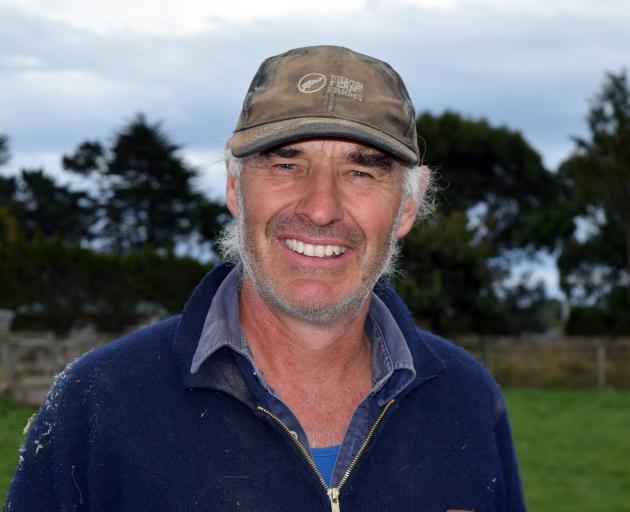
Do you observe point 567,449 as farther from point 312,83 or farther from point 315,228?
point 312,83

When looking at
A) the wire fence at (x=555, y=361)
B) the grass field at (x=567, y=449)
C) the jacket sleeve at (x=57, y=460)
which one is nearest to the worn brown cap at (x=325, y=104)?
the jacket sleeve at (x=57, y=460)

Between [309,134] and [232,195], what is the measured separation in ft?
1.80

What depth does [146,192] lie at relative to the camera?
170 ft

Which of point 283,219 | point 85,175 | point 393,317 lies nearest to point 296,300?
point 283,219

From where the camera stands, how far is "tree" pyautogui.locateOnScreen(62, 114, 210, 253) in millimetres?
51625

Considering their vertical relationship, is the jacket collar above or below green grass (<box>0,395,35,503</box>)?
above

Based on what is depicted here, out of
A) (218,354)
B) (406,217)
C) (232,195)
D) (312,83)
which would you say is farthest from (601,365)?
(312,83)

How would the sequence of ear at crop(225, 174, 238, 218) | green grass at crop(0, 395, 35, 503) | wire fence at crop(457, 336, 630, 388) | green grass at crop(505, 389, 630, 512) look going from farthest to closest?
wire fence at crop(457, 336, 630, 388), green grass at crop(0, 395, 35, 503), green grass at crop(505, 389, 630, 512), ear at crop(225, 174, 238, 218)

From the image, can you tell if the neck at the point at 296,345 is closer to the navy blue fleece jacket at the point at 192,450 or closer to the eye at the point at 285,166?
the navy blue fleece jacket at the point at 192,450

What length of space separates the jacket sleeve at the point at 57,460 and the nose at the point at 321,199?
857mm

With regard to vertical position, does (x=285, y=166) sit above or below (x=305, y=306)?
above

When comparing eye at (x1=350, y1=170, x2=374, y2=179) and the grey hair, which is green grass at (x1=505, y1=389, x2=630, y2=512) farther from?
eye at (x1=350, y1=170, x2=374, y2=179)

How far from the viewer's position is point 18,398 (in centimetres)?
1834

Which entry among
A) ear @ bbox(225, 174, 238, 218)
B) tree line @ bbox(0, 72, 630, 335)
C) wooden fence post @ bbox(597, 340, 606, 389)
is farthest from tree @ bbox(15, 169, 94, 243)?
ear @ bbox(225, 174, 238, 218)
